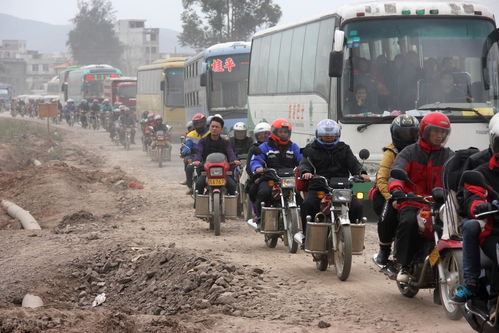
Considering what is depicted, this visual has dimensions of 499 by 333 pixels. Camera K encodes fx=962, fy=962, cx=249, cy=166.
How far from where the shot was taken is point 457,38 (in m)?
14.4

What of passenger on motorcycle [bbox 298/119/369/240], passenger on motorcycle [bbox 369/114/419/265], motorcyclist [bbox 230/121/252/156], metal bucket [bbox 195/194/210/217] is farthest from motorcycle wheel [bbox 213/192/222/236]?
passenger on motorcycle [bbox 369/114/419/265]

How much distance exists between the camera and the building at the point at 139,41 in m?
137

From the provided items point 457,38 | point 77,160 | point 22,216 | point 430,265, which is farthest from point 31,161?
point 430,265

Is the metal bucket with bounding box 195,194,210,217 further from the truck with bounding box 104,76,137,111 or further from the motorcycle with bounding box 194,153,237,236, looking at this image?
the truck with bounding box 104,76,137,111

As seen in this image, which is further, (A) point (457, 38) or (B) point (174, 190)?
(B) point (174, 190)

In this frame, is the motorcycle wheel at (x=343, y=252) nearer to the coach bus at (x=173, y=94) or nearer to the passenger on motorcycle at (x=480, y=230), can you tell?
the passenger on motorcycle at (x=480, y=230)

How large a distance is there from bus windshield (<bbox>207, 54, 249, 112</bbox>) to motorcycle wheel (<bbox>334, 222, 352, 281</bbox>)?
60.3ft

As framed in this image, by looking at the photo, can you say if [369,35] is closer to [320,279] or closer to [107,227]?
[107,227]

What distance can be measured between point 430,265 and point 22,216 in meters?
10.5

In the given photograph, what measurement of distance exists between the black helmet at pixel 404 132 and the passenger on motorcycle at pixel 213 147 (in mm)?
5011

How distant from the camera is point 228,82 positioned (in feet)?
90.9

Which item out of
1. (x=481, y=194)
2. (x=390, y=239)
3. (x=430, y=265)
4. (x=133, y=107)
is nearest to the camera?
(x=481, y=194)

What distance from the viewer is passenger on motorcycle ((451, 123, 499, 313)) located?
5.94 m

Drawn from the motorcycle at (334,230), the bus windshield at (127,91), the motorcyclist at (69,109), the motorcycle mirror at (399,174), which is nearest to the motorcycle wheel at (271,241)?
the motorcycle at (334,230)
